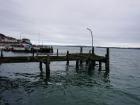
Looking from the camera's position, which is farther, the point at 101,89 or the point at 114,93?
the point at 101,89

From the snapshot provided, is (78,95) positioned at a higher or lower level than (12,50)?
lower

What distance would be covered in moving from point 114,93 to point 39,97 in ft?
24.2

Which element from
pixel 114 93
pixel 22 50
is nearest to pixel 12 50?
pixel 22 50

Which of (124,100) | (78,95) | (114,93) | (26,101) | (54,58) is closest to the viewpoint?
(26,101)

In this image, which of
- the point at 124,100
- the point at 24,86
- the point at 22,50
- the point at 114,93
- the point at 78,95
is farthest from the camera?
the point at 22,50

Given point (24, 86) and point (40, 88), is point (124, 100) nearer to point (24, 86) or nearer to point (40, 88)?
point (40, 88)

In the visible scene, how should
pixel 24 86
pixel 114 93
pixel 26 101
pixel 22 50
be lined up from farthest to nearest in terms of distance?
pixel 22 50
pixel 24 86
pixel 114 93
pixel 26 101

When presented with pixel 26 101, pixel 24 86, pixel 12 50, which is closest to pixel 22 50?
pixel 12 50

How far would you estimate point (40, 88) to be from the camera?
19.0 meters

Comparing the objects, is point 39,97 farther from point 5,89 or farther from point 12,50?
point 12,50

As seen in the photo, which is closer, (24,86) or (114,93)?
(114,93)

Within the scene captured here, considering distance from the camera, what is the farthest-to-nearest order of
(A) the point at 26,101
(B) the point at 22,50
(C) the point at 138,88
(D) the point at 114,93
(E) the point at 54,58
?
(B) the point at 22,50 → (E) the point at 54,58 → (C) the point at 138,88 → (D) the point at 114,93 → (A) the point at 26,101

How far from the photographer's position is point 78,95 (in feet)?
55.5

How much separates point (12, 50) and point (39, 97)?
65048 millimetres
